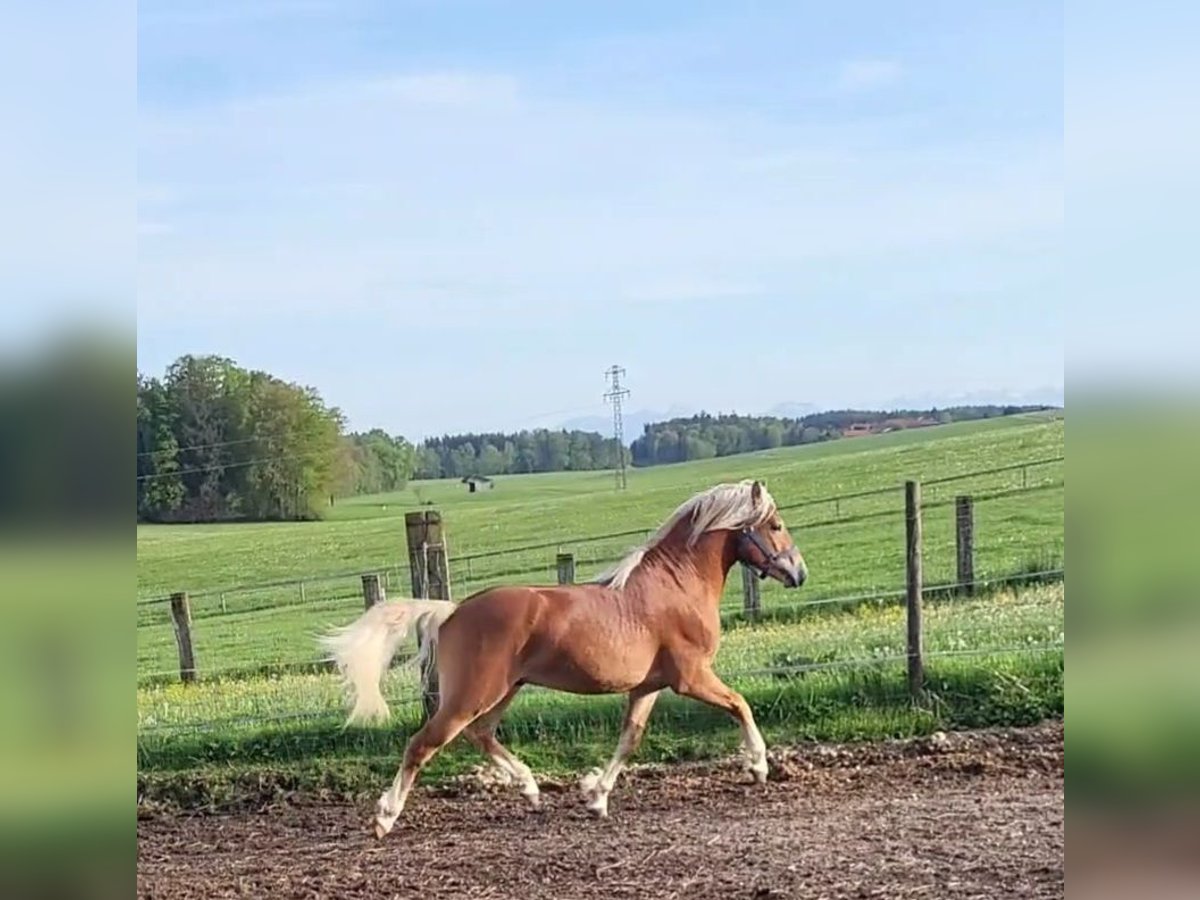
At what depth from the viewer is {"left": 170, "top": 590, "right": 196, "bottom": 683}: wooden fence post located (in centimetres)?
500

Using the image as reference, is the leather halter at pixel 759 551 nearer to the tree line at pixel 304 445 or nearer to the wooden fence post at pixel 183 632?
the tree line at pixel 304 445

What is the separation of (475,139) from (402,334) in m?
0.64

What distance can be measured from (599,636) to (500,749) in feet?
1.63

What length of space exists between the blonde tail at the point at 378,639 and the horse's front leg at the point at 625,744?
25.4 inches

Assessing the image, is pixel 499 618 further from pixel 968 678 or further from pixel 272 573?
pixel 968 678

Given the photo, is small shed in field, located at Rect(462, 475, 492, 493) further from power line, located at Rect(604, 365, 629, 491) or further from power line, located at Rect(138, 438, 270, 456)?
power line, located at Rect(138, 438, 270, 456)

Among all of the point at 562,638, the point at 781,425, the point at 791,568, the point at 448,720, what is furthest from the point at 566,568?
the point at 781,425

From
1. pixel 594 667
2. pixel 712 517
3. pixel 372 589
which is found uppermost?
pixel 712 517

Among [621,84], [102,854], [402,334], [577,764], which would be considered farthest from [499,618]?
[621,84]

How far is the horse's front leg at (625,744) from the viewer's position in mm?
4820

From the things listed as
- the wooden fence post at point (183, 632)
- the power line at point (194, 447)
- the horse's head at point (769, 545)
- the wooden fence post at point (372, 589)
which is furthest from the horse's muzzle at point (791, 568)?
the wooden fence post at point (183, 632)

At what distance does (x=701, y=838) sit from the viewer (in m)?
4.73

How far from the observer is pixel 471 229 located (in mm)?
4738

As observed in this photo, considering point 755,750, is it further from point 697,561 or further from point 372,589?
point 372,589
